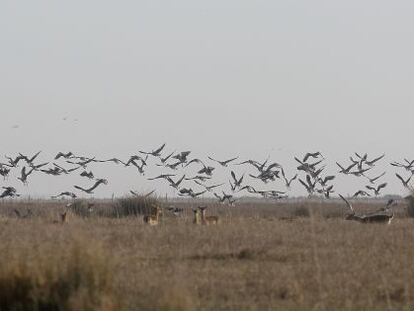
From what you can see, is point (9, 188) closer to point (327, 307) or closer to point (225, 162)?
point (225, 162)

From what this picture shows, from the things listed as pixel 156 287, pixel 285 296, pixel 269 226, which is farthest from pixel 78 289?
pixel 269 226

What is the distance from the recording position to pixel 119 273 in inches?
669

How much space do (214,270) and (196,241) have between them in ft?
17.3

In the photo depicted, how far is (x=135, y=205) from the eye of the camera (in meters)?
42.1

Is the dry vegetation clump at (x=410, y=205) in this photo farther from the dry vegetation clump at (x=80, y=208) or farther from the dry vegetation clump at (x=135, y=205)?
the dry vegetation clump at (x=80, y=208)

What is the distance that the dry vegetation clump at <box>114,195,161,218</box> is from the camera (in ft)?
136

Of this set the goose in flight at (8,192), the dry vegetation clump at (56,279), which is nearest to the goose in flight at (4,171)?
the goose in flight at (8,192)

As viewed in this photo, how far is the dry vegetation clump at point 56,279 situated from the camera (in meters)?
13.4

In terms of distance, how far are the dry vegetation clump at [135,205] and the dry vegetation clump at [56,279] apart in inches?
1037

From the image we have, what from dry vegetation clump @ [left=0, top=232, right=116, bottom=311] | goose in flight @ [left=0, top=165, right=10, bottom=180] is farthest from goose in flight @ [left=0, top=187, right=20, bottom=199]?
dry vegetation clump @ [left=0, top=232, right=116, bottom=311]

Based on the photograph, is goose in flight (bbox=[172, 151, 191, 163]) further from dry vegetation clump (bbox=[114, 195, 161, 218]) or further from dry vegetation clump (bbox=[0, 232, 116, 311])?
dry vegetation clump (bbox=[0, 232, 116, 311])

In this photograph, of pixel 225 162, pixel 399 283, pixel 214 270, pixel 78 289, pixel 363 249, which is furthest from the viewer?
pixel 225 162

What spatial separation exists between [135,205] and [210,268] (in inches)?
949

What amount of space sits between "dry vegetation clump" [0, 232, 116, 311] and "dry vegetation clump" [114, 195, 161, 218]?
26.3m
